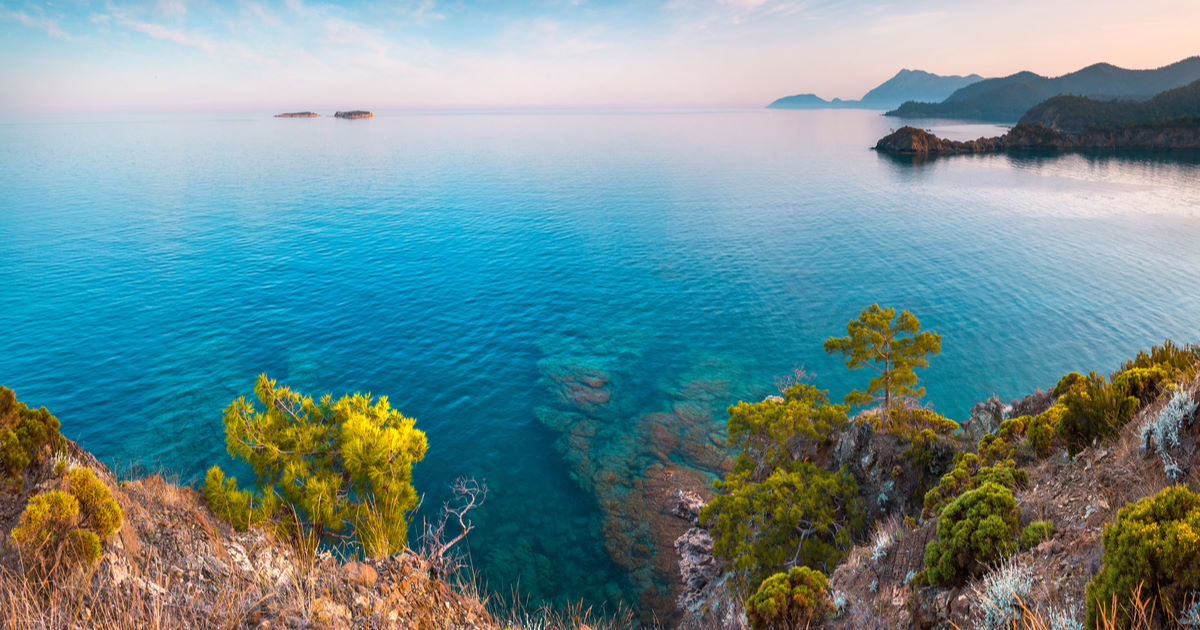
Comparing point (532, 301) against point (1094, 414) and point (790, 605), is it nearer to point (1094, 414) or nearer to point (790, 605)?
point (790, 605)

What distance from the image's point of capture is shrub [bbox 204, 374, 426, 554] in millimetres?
18203

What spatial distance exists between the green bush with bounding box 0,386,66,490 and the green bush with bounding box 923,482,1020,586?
23.6 m

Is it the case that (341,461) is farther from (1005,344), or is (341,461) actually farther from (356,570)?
(1005,344)

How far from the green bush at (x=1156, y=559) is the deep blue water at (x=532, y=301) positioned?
22.2 metres

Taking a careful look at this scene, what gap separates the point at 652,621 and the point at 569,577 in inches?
200

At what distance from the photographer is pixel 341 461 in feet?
66.1

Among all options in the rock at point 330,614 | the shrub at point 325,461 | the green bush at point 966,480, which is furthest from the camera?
the shrub at point 325,461

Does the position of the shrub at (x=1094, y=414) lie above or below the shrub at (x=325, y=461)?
above

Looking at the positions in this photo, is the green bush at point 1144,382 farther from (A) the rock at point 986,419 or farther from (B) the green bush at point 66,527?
(B) the green bush at point 66,527

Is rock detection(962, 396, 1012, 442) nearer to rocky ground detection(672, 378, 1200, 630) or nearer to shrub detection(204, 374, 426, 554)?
rocky ground detection(672, 378, 1200, 630)

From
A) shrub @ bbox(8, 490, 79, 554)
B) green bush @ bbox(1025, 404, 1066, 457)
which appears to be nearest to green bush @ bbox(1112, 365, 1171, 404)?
green bush @ bbox(1025, 404, 1066, 457)

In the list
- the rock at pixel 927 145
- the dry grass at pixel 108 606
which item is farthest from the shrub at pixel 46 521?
the rock at pixel 927 145

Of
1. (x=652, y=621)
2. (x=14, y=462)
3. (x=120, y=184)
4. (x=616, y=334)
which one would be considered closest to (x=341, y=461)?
(x=14, y=462)

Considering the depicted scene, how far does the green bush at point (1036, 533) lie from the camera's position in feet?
37.4
